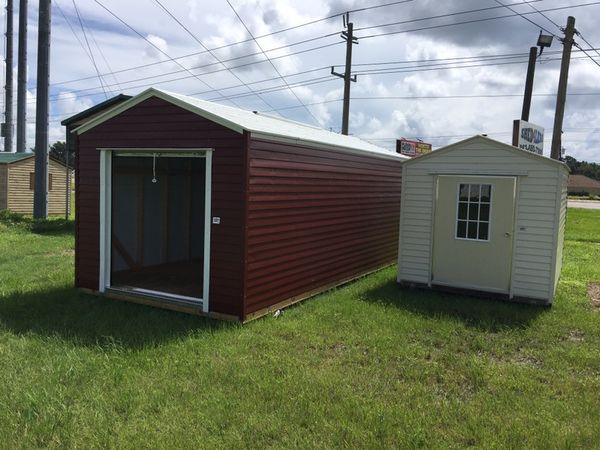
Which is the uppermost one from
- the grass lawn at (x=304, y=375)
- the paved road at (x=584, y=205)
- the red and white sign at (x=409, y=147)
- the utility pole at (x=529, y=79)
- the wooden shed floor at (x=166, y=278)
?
the utility pole at (x=529, y=79)

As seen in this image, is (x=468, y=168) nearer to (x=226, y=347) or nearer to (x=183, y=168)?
(x=226, y=347)

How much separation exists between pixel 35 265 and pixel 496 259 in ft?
26.9

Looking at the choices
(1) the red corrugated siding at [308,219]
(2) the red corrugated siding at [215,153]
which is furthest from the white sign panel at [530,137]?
(2) the red corrugated siding at [215,153]

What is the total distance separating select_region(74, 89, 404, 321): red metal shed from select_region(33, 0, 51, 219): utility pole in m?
9.02

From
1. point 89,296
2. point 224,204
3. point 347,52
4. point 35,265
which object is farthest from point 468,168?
point 347,52

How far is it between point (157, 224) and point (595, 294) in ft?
24.5

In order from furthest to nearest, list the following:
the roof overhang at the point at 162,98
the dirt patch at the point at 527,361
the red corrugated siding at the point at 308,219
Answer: the red corrugated siding at the point at 308,219
the roof overhang at the point at 162,98
the dirt patch at the point at 527,361

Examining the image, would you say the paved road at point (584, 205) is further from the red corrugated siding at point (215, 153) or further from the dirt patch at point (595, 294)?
the red corrugated siding at point (215, 153)

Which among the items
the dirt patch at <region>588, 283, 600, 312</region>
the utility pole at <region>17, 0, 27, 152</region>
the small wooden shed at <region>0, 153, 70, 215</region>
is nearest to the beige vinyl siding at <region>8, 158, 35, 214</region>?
the small wooden shed at <region>0, 153, 70, 215</region>

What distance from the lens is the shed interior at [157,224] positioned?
866 centimetres

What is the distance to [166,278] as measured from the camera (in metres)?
8.77

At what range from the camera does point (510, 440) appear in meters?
3.73

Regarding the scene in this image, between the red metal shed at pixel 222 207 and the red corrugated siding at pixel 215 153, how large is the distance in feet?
0.04

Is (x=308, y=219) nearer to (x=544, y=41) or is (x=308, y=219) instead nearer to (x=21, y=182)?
(x=544, y=41)
